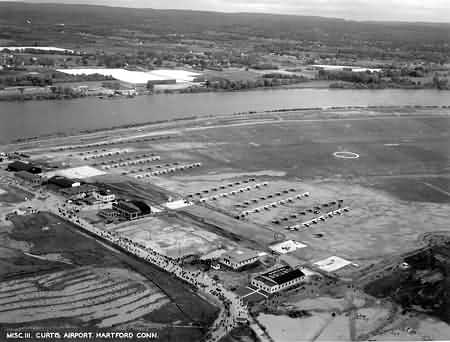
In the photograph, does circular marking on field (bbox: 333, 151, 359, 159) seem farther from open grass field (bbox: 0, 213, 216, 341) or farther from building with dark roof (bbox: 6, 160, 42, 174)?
open grass field (bbox: 0, 213, 216, 341)

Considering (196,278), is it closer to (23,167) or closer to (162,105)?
(23,167)

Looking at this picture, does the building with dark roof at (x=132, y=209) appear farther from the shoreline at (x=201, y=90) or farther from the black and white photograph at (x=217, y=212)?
the shoreline at (x=201, y=90)

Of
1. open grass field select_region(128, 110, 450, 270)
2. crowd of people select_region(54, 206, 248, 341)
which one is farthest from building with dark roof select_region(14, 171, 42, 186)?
open grass field select_region(128, 110, 450, 270)

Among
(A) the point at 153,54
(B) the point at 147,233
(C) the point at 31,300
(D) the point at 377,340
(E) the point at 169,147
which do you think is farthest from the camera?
(A) the point at 153,54

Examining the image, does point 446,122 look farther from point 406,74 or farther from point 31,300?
point 31,300

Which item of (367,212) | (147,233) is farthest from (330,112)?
(147,233)

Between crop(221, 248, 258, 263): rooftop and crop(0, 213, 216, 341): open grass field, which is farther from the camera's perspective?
crop(221, 248, 258, 263): rooftop
